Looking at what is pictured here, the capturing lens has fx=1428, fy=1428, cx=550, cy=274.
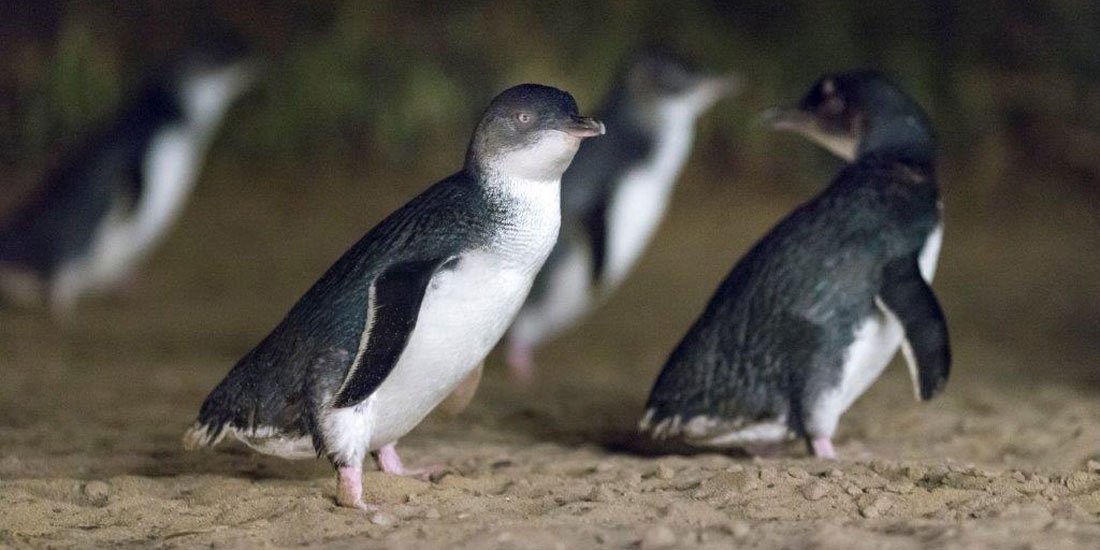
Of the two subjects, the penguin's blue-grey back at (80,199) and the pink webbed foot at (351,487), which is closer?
the pink webbed foot at (351,487)

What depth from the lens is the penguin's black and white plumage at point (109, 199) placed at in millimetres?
7918

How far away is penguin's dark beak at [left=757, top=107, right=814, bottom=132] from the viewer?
16.2ft

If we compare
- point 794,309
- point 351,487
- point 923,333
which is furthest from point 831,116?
point 351,487

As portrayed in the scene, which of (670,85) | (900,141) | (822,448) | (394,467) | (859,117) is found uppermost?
(670,85)

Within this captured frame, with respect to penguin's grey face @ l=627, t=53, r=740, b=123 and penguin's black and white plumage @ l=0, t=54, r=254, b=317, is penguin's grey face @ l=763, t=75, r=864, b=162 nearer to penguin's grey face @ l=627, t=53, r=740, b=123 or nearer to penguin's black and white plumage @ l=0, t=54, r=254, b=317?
penguin's grey face @ l=627, t=53, r=740, b=123

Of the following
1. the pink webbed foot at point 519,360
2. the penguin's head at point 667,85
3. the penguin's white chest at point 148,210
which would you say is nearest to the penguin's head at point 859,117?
the penguin's head at point 667,85

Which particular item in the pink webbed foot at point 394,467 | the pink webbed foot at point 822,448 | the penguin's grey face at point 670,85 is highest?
the penguin's grey face at point 670,85

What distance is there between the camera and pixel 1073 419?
496 cm

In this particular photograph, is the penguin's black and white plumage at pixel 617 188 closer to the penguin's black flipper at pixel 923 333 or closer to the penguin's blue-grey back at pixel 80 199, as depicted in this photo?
the penguin's blue-grey back at pixel 80 199

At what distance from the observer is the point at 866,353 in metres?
4.13

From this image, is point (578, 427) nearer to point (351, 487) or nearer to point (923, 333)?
point (923, 333)

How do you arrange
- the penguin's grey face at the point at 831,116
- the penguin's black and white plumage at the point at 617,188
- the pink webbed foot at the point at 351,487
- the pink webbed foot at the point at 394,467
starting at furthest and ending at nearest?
1. the penguin's black and white plumage at the point at 617,188
2. the penguin's grey face at the point at 831,116
3. the pink webbed foot at the point at 394,467
4. the pink webbed foot at the point at 351,487

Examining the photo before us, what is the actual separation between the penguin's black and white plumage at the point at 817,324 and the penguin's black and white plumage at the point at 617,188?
243 centimetres

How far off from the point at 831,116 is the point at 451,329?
2017 mm
